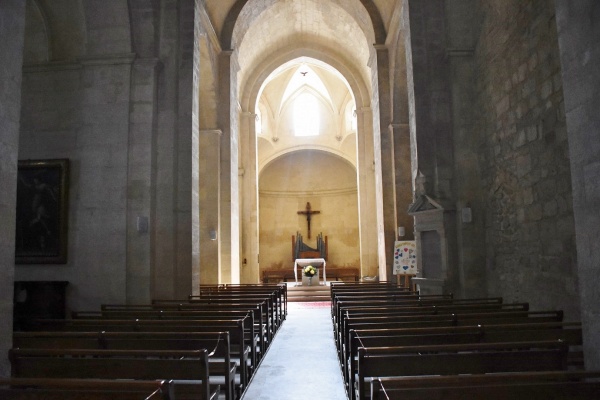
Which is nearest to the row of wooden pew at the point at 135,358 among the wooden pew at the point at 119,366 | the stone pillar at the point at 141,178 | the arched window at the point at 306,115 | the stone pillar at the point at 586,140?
the wooden pew at the point at 119,366

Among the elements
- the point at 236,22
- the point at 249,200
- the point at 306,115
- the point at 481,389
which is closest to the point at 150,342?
the point at 481,389

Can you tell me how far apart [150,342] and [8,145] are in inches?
87.8

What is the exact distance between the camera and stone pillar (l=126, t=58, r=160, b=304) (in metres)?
Result: 9.69

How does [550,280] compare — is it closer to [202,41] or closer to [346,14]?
[202,41]

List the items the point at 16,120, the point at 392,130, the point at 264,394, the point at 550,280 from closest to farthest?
the point at 16,120 → the point at 264,394 → the point at 550,280 → the point at 392,130

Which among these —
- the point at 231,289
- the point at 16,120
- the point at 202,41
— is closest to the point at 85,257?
the point at 231,289

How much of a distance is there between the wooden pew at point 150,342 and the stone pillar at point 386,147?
34.9ft

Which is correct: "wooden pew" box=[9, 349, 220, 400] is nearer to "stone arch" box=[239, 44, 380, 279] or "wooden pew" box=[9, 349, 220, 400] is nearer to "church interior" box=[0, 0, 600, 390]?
"church interior" box=[0, 0, 600, 390]

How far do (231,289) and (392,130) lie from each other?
690 centimetres

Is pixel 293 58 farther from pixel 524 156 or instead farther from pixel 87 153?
pixel 524 156

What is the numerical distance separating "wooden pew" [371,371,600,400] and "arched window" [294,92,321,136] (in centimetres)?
2455

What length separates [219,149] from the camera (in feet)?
50.4

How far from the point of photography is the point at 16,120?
469 centimetres

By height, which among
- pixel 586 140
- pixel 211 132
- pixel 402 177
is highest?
pixel 211 132
